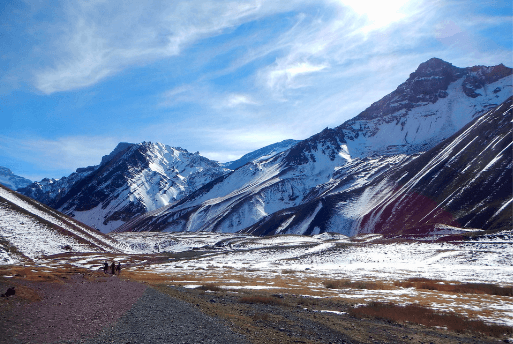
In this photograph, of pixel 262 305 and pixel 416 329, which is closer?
pixel 416 329

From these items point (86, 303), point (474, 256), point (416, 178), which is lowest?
point (474, 256)

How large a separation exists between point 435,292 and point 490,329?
724 inches

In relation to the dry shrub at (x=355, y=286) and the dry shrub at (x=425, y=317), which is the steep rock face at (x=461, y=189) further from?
the dry shrub at (x=425, y=317)

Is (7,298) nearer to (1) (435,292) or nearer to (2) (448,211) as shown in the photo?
(1) (435,292)

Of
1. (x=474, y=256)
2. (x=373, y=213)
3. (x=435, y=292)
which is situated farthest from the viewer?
(x=373, y=213)

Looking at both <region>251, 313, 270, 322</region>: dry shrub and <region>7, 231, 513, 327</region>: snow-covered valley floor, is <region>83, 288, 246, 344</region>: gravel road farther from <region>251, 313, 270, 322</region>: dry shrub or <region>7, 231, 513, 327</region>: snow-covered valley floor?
<region>7, 231, 513, 327</region>: snow-covered valley floor

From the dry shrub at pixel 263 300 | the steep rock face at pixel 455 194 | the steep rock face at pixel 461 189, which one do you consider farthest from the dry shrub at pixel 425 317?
the steep rock face at pixel 461 189

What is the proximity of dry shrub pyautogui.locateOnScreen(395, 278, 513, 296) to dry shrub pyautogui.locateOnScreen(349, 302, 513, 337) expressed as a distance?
15856 millimetres

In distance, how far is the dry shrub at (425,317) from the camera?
22.0 m

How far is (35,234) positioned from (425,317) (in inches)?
4042

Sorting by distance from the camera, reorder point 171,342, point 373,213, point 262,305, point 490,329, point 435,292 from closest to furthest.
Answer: point 171,342 → point 490,329 → point 262,305 → point 435,292 → point 373,213

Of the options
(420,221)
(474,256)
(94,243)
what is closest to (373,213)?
(420,221)

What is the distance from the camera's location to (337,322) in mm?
22312

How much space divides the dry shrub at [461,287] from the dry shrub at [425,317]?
52.0 ft
